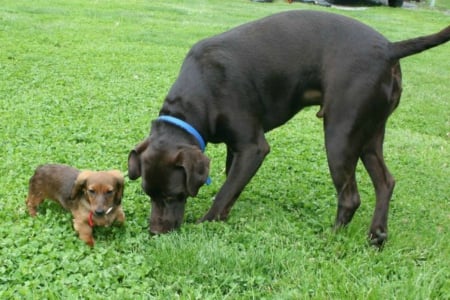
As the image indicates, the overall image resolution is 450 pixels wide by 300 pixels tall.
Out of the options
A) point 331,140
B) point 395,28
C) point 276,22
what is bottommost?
point 395,28

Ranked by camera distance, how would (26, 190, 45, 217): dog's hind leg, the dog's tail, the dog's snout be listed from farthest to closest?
(26, 190, 45, 217): dog's hind leg
the dog's tail
the dog's snout

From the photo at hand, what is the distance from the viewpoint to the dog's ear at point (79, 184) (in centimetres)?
429

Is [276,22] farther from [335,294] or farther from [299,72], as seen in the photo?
[335,294]

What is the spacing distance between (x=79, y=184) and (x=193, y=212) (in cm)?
113

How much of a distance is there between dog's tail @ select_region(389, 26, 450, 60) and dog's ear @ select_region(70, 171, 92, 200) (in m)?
2.48

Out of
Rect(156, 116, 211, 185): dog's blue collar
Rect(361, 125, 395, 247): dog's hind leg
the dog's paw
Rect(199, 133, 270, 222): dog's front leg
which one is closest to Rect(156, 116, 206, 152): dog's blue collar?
Rect(156, 116, 211, 185): dog's blue collar

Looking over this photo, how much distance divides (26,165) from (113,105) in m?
2.54

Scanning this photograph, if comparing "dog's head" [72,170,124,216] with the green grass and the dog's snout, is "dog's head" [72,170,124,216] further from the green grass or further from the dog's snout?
the green grass

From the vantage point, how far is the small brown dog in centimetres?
420

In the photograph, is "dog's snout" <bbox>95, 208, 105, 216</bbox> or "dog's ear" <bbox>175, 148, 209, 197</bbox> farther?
"dog's ear" <bbox>175, 148, 209, 197</bbox>

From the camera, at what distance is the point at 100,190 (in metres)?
4.21

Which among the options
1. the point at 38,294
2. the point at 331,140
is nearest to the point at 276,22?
the point at 331,140

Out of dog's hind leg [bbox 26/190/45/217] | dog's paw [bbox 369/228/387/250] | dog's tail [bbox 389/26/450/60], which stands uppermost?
dog's tail [bbox 389/26/450/60]

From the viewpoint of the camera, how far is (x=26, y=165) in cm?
551
